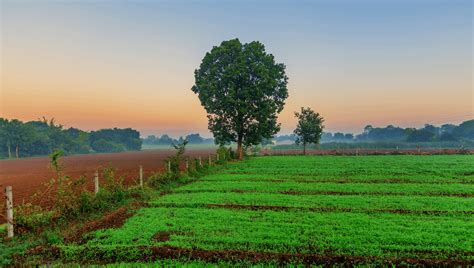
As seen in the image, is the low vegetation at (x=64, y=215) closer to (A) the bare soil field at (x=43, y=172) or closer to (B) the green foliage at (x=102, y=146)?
(A) the bare soil field at (x=43, y=172)

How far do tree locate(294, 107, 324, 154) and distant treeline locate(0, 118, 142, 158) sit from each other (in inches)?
1806

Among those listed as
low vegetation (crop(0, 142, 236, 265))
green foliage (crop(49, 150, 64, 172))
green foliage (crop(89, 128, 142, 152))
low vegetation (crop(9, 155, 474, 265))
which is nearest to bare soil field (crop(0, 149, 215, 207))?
green foliage (crop(49, 150, 64, 172))

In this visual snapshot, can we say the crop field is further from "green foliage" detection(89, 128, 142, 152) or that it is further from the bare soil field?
"green foliage" detection(89, 128, 142, 152)

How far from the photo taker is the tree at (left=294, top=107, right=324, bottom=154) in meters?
54.4

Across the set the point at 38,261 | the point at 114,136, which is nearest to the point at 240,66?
the point at 38,261

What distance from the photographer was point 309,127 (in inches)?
2138

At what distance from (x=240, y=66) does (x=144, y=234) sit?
34.1 meters

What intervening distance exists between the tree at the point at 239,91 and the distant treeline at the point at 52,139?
32888mm

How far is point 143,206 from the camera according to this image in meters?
13.9

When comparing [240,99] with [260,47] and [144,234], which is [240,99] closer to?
[260,47]

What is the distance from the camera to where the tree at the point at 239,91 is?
41.2 meters

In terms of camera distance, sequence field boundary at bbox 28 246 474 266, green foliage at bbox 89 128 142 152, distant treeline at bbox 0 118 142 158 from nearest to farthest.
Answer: field boundary at bbox 28 246 474 266
distant treeline at bbox 0 118 142 158
green foliage at bbox 89 128 142 152

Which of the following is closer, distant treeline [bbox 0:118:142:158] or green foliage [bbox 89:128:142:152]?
distant treeline [bbox 0:118:142:158]

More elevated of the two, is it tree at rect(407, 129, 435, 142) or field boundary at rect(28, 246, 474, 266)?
tree at rect(407, 129, 435, 142)
